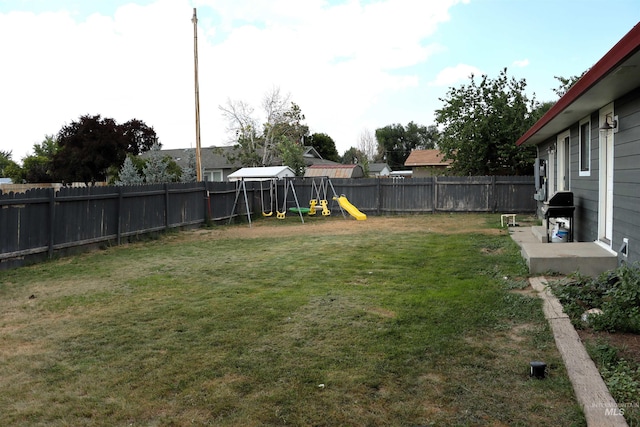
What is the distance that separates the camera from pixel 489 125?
71.0 feet

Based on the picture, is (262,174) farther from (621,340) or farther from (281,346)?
(621,340)

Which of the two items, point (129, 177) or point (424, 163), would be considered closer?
point (129, 177)

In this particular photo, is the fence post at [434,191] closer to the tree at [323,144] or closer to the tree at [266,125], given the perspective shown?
the tree at [266,125]

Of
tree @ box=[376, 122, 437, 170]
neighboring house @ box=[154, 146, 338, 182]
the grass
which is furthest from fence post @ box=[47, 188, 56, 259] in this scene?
tree @ box=[376, 122, 437, 170]

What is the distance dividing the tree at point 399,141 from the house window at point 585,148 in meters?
56.2

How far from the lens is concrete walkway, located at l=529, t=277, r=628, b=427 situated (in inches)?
104

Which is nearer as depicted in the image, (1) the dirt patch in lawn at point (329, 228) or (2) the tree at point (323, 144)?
(1) the dirt patch in lawn at point (329, 228)

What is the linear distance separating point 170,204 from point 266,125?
21446 mm

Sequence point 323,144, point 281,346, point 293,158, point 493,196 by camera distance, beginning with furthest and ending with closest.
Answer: point 323,144, point 293,158, point 493,196, point 281,346

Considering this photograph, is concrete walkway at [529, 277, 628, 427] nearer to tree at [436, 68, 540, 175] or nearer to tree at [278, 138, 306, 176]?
tree at [436, 68, 540, 175]

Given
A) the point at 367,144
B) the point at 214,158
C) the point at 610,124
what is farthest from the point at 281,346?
the point at 367,144

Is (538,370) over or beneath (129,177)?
beneath

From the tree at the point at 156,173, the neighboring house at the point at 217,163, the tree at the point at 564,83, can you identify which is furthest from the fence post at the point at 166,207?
the neighboring house at the point at 217,163

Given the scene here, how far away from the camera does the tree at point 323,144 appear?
49.3m
